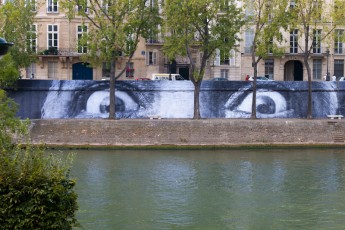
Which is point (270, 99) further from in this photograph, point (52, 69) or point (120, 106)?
point (52, 69)

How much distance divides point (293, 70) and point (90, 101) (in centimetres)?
2397

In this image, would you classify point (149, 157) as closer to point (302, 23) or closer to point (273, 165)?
point (273, 165)

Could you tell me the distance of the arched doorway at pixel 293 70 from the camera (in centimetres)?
6831

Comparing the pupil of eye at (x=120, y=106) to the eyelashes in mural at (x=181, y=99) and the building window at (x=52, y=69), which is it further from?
the building window at (x=52, y=69)

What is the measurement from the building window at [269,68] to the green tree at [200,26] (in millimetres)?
18288

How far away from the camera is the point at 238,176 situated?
35.5 metres

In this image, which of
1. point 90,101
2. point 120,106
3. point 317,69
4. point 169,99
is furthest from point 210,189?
point 317,69

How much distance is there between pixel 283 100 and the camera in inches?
2039

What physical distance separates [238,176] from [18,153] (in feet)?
71.0

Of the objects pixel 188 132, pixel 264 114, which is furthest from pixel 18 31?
pixel 264 114

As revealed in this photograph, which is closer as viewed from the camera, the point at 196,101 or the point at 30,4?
the point at 196,101

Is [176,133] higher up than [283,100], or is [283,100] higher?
[283,100]

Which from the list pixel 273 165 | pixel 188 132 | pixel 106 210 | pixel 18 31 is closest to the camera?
pixel 106 210

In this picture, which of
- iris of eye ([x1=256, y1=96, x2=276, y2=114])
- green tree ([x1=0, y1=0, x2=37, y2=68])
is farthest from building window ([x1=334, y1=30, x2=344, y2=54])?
green tree ([x1=0, y1=0, x2=37, y2=68])
